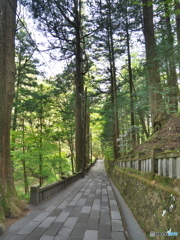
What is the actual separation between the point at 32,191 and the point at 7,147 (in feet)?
5.42

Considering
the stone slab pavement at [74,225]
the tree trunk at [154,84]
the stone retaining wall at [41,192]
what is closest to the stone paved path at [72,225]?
the stone slab pavement at [74,225]

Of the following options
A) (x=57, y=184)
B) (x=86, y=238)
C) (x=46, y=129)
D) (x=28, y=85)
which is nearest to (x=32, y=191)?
(x=57, y=184)

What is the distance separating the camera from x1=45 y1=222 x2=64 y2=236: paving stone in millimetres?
2896

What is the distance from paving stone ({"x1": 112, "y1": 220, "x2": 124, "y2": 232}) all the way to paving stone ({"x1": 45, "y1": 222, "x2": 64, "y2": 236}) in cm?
104

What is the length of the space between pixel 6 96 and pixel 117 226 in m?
3.71

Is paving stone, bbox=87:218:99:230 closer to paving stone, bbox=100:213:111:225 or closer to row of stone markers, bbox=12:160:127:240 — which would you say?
row of stone markers, bbox=12:160:127:240

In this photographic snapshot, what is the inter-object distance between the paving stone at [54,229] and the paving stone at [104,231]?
0.79 meters

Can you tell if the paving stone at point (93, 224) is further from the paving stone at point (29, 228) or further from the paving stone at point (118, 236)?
the paving stone at point (29, 228)

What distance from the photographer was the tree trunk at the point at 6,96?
11.8ft

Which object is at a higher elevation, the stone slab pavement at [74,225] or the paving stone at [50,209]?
the stone slab pavement at [74,225]

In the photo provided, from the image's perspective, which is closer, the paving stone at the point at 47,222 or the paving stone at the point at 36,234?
the paving stone at the point at 36,234

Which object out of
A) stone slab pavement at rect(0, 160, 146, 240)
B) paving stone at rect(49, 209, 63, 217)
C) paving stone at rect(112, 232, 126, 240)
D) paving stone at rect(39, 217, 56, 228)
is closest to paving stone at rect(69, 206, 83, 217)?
stone slab pavement at rect(0, 160, 146, 240)

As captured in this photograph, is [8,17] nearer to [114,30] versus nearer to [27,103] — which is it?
[27,103]

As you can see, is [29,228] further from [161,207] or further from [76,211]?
[161,207]
